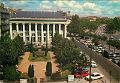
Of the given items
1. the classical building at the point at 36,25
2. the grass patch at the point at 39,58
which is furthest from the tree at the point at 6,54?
the classical building at the point at 36,25

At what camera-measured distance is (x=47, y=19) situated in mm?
26109

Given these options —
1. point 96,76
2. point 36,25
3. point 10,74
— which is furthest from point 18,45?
point 36,25

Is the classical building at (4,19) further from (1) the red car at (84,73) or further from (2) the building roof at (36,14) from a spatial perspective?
(1) the red car at (84,73)

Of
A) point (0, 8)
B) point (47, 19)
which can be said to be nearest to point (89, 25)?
point (47, 19)

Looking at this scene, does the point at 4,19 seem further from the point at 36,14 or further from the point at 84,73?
the point at 84,73

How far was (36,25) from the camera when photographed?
85.4 ft

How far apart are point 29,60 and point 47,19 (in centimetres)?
841

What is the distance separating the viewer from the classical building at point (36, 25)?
25.7m

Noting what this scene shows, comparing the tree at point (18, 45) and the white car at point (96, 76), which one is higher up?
the tree at point (18, 45)

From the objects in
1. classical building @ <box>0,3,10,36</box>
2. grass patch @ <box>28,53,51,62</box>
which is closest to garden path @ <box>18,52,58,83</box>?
grass patch @ <box>28,53,51,62</box>

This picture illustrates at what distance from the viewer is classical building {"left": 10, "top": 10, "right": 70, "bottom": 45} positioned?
25.7m

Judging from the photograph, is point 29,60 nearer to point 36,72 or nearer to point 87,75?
point 36,72

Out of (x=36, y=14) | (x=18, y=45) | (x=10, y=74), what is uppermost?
(x=36, y=14)

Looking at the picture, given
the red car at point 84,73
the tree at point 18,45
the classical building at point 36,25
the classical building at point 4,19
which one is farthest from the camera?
the classical building at point 36,25
